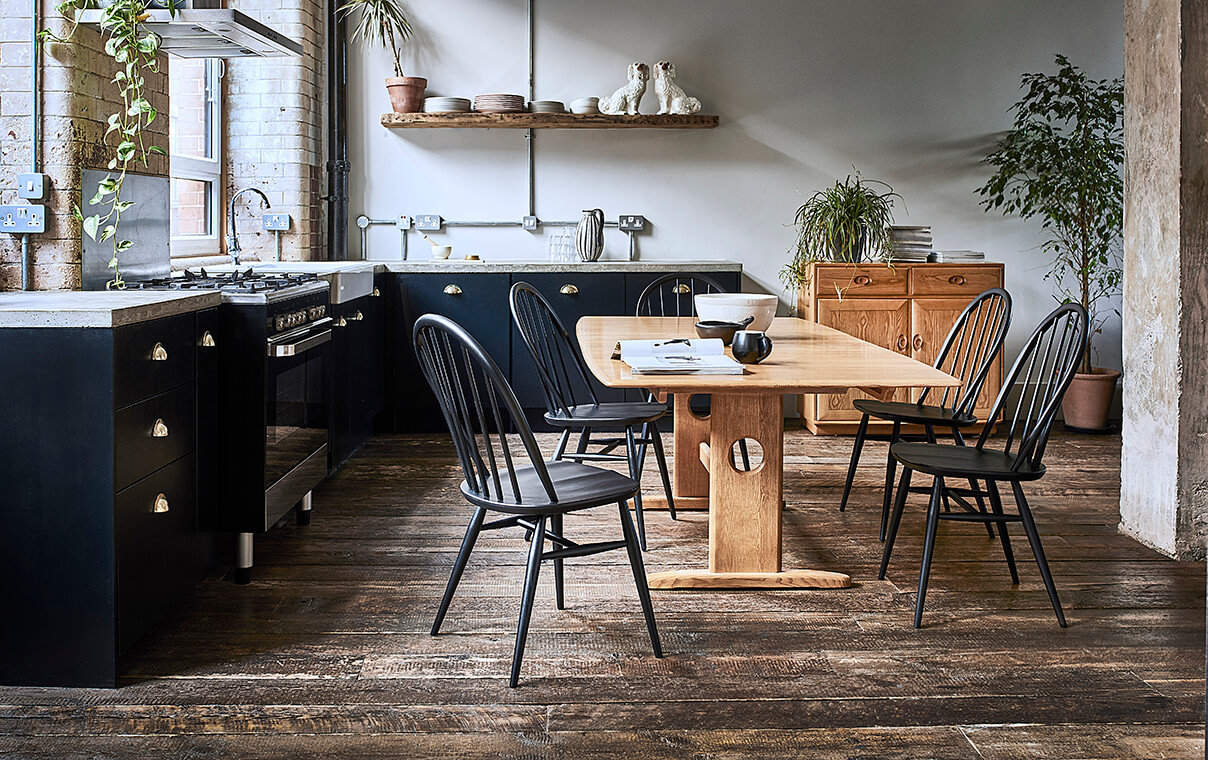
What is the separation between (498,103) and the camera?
5.67 metres

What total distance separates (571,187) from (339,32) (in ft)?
4.89

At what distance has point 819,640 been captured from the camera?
106 inches

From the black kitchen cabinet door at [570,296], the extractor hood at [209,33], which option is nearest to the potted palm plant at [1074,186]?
the black kitchen cabinet door at [570,296]

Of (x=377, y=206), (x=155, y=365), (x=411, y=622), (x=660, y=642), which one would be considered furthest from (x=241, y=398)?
(x=377, y=206)

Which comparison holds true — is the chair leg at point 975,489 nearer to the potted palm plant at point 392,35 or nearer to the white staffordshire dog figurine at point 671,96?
the white staffordshire dog figurine at point 671,96

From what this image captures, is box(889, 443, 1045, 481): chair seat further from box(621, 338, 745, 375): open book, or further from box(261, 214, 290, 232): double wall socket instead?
box(261, 214, 290, 232): double wall socket

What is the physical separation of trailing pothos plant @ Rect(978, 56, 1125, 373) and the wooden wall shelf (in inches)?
64.3

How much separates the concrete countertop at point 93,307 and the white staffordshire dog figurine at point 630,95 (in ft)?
10.7

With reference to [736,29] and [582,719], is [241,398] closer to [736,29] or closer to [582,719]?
[582,719]

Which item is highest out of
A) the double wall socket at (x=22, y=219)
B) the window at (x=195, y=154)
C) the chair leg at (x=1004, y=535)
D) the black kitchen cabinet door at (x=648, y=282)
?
the window at (x=195, y=154)

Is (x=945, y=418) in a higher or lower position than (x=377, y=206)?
lower

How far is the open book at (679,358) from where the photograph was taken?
2672 millimetres

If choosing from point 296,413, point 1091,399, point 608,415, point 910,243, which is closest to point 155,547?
point 296,413

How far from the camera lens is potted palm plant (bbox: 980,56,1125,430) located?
551 cm
